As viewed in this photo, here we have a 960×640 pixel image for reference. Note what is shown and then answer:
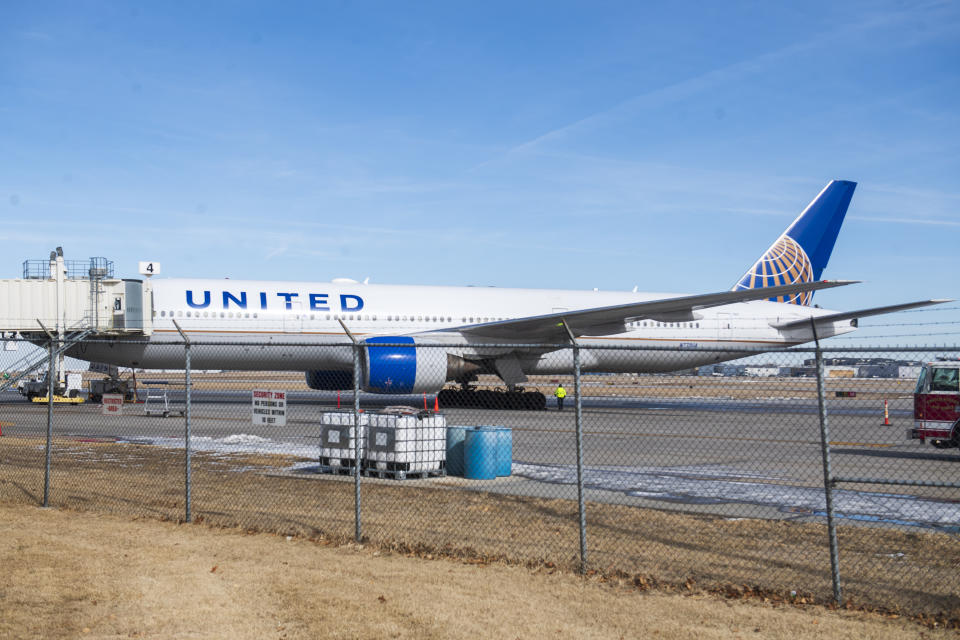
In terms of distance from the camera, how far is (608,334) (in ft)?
96.0

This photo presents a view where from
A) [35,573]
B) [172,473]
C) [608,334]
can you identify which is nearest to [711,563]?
[35,573]

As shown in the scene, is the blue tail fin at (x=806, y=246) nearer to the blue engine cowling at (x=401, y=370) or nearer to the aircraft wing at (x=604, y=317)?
the aircraft wing at (x=604, y=317)

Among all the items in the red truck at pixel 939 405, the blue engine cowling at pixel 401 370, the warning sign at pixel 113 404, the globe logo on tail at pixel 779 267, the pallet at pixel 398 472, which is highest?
the globe logo on tail at pixel 779 267

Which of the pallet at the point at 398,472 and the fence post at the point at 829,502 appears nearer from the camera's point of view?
the fence post at the point at 829,502

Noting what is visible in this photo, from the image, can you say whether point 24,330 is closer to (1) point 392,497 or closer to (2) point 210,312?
(2) point 210,312

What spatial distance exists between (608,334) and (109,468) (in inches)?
739

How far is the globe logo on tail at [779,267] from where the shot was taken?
35.0m

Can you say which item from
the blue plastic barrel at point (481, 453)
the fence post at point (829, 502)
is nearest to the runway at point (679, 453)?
the blue plastic barrel at point (481, 453)

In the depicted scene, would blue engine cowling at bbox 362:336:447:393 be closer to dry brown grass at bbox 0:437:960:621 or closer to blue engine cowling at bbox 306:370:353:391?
blue engine cowling at bbox 306:370:353:391

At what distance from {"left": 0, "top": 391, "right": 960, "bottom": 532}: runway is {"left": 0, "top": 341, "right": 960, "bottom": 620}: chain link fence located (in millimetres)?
77

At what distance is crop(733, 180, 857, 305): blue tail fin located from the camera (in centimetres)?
3506

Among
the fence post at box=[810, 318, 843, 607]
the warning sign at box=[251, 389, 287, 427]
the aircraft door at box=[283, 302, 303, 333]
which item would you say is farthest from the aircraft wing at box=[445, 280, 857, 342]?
the fence post at box=[810, 318, 843, 607]

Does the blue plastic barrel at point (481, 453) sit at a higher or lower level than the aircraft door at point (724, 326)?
lower

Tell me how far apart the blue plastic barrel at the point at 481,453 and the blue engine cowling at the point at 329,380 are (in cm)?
1739
